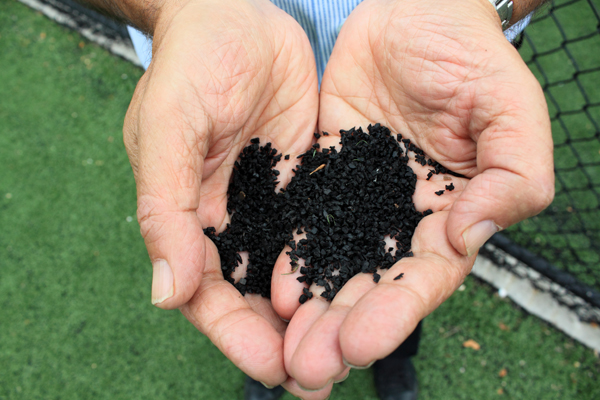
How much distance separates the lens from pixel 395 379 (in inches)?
95.2

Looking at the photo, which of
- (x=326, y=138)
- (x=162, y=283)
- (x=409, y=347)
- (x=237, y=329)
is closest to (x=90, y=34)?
(x=326, y=138)

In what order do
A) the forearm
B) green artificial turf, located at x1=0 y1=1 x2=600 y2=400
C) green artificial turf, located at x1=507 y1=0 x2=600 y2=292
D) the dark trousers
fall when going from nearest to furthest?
the forearm
the dark trousers
green artificial turf, located at x1=0 y1=1 x2=600 y2=400
green artificial turf, located at x1=507 y1=0 x2=600 y2=292

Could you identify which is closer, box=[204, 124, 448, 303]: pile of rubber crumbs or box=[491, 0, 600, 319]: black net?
box=[204, 124, 448, 303]: pile of rubber crumbs

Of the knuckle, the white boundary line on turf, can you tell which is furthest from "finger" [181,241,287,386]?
the white boundary line on turf

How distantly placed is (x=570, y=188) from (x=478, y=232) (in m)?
2.18

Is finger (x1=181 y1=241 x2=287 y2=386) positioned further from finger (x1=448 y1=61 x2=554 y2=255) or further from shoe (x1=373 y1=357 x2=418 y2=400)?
shoe (x1=373 y1=357 x2=418 y2=400)

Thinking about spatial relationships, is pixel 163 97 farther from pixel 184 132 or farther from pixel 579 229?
pixel 579 229

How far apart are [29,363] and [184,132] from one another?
2111 millimetres

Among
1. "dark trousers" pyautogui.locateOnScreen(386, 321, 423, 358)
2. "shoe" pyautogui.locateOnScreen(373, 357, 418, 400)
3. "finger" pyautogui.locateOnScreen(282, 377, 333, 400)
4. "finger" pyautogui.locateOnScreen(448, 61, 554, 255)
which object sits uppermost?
"finger" pyautogui.locateOnScreen(448, 61, 554, 255)

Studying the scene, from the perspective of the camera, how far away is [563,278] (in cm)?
267

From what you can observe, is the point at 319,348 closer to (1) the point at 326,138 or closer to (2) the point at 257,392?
(1) the point at 326,138

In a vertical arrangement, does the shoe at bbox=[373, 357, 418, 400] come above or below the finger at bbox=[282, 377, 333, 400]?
below

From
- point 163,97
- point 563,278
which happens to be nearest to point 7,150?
point 163,97

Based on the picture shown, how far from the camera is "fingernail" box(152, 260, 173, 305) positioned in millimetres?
1370
